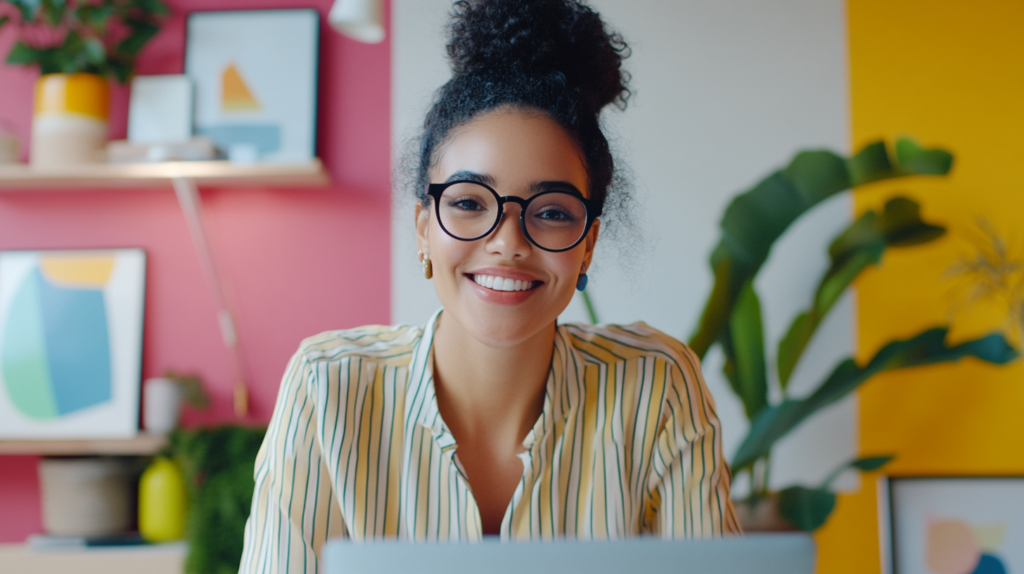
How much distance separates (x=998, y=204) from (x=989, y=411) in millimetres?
545

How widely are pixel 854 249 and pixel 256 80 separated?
1.56 m

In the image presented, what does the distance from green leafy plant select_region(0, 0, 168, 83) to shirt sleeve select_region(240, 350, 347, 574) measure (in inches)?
57.5

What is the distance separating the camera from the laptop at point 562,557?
45cm

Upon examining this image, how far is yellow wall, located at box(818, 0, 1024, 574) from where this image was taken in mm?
2037

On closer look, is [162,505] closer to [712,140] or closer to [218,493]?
[218,493]

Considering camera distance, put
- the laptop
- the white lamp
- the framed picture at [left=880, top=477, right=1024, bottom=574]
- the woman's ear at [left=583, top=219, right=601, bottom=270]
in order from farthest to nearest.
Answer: the white lamp, the framed picture at [left=880, top=477, right=1024, bottom=574], the woman's ear at [left=583, top=219, right=601, bottom=270], the laptop

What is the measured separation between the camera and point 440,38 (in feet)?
6.95

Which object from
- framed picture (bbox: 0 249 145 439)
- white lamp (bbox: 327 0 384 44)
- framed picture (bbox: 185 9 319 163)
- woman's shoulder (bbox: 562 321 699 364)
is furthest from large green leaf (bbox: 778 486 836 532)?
framed picture (bbox: 0 249 145 439)

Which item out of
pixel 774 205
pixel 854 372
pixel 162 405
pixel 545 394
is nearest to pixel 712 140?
pixel 774 205

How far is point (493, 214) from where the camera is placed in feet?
2.82

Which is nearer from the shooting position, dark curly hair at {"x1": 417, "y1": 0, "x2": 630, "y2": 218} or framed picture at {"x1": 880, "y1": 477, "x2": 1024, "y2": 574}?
dark curly hair at {"x1": 417, "y1": 0, "x2": 630, "y2": 218}

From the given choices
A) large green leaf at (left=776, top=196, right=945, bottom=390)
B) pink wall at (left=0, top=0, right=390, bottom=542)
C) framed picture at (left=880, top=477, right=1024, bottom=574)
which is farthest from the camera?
pink wall at (left=0, top=0, right=390, bottom=542)

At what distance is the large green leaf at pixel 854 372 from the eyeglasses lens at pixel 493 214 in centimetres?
97

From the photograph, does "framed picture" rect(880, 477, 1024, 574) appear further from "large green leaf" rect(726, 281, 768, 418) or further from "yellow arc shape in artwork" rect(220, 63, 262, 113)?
"yellow arc shape in artwork" rect(220, 63, 262, 113)
